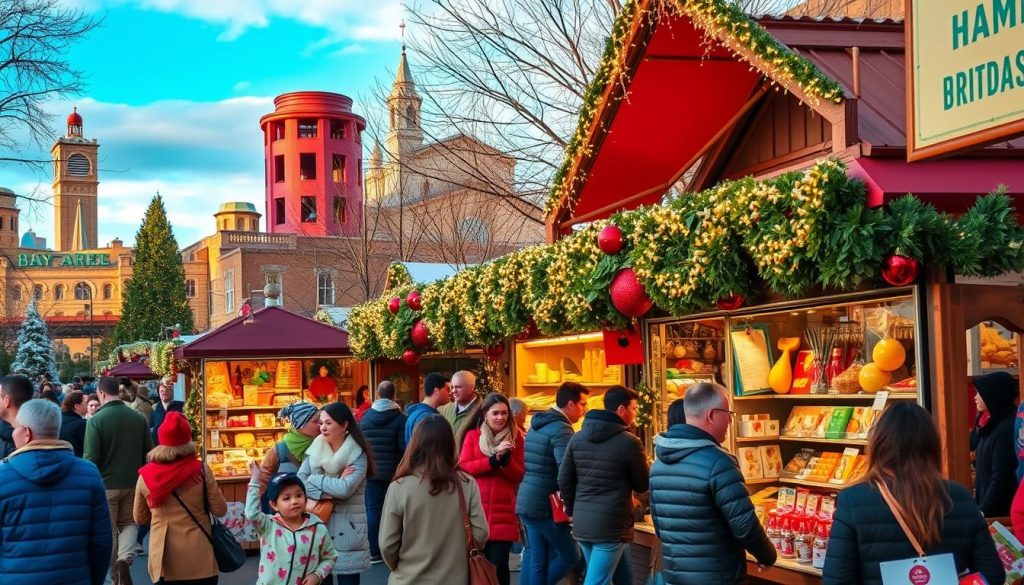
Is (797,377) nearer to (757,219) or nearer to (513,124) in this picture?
(757,219)

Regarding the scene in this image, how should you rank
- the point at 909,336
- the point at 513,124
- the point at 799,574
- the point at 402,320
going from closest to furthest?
the point at 909,336, the point at 799,574, the point at 402,320, the point at 513,124

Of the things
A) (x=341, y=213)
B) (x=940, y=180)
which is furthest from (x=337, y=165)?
(x=940, y=180)

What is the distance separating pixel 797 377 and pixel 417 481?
3.49 meters

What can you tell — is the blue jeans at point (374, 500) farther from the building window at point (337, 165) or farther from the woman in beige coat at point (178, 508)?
the building window at point (337, 165)

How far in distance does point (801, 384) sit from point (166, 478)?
444cm

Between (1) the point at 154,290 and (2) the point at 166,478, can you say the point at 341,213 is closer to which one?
(1) the point at 154,290

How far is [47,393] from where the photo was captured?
14516 mm

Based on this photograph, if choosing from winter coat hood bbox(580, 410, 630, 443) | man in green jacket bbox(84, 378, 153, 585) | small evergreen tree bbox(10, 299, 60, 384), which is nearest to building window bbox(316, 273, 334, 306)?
small evergreen tree bbox(10, 299, 60, 384)

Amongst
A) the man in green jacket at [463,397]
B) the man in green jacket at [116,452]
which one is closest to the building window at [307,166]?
the man in green jacket at [116,452]

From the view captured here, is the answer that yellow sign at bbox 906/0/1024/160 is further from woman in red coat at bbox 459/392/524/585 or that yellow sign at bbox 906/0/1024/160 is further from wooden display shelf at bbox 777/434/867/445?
woman in red coat at bbox 459/392/524/585

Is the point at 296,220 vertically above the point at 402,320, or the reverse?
the point at 296,220

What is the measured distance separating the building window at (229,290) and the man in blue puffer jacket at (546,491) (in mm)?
54357

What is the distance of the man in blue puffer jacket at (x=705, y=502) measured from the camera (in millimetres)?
5023

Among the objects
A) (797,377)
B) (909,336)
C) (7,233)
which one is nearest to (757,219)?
(909,336)
